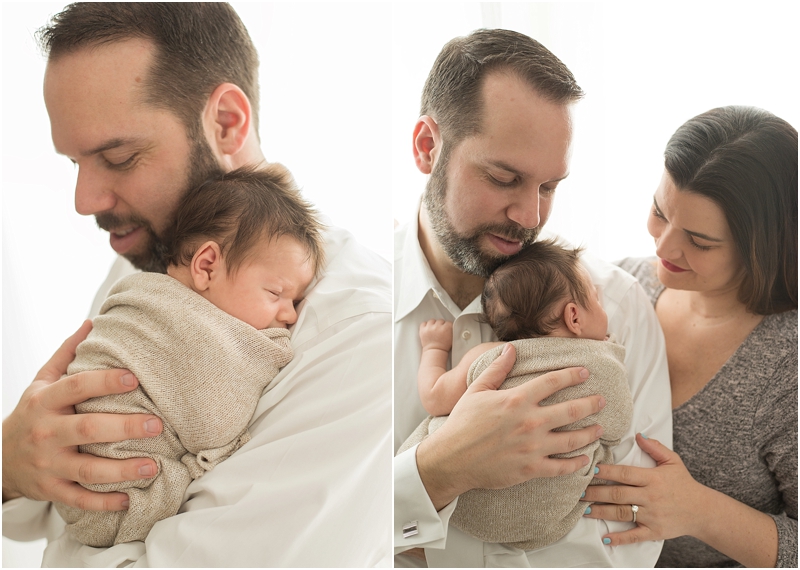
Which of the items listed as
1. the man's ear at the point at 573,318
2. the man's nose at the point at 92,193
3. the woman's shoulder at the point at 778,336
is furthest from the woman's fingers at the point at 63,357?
the woman's shoulder at the point at 778,336

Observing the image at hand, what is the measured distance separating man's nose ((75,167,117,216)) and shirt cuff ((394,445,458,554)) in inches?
41.3

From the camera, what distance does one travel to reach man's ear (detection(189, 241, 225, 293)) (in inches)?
60.3

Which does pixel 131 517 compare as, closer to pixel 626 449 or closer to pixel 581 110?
pixel 626 449

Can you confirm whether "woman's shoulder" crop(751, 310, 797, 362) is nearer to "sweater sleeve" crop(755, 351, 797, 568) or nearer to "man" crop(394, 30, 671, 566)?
"sweater sleeve" crop(755, 351, 797, 568)

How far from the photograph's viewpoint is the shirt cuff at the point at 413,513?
1548 millimetres

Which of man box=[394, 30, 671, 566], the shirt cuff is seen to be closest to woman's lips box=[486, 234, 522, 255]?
man box=[394, 30, 671, 566]

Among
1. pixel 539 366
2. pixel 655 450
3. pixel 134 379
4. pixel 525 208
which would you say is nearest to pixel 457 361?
pixel 539 366

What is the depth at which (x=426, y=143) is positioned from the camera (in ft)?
5.35

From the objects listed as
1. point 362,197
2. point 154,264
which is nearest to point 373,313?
point 362,197

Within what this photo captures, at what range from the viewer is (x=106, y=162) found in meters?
1.65

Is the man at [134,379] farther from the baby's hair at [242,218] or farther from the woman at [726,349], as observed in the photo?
the woman at [726,349]

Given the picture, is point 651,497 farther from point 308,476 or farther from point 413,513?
point 308,476

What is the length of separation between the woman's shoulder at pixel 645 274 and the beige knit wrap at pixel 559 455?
0.85ft

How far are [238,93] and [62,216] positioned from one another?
619 mm
